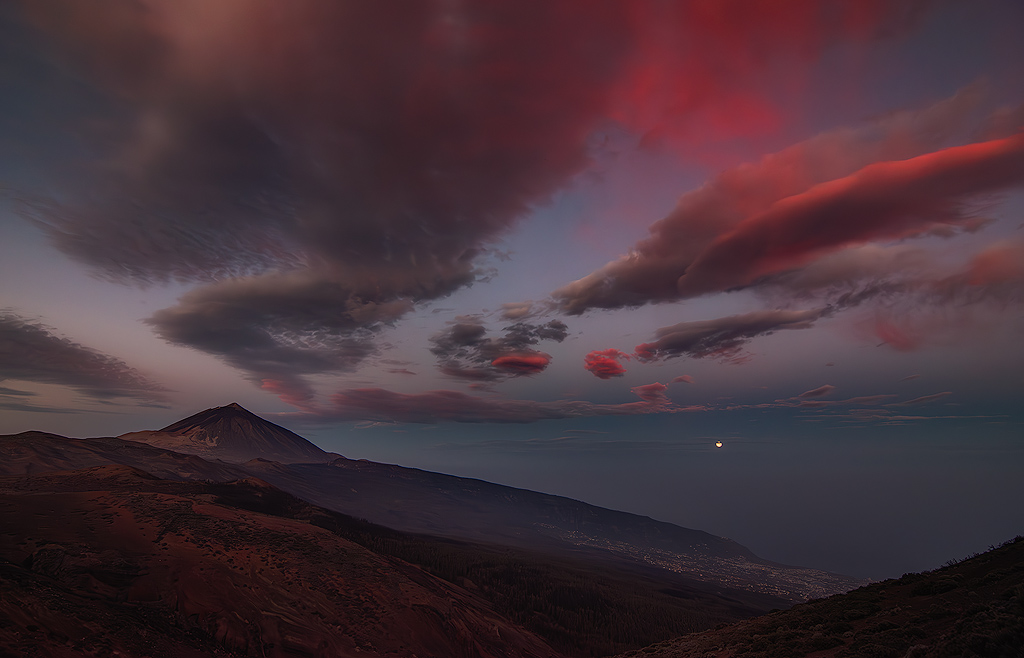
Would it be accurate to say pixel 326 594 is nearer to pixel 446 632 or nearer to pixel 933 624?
pixel 446 632

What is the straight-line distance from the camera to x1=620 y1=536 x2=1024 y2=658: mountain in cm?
1328

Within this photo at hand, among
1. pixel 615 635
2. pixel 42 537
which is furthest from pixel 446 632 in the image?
pixel 615 635

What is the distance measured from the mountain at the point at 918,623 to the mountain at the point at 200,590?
50.9m

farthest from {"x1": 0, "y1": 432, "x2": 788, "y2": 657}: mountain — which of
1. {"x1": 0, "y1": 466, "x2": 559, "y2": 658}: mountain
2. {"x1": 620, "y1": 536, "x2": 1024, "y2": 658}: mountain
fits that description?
{"x1": 620, "y1": 536, "x2": 1024, "y2": 658}: mountain

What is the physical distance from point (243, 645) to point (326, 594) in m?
17.3

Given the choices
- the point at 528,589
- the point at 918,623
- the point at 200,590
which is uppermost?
the point at 918,623

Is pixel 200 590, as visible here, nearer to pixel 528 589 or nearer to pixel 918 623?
pixel 918 623

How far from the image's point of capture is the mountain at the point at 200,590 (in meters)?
35.8

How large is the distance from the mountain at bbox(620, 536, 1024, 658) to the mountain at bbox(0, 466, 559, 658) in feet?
167

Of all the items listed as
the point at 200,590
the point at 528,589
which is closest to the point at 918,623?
the point at 200,590

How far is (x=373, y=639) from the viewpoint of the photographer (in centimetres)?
5991

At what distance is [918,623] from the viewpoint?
20219 millimetres

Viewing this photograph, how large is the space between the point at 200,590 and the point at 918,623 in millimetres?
74742

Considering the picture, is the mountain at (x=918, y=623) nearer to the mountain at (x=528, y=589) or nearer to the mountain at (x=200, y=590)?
the mountain at (x=200, y=590)
